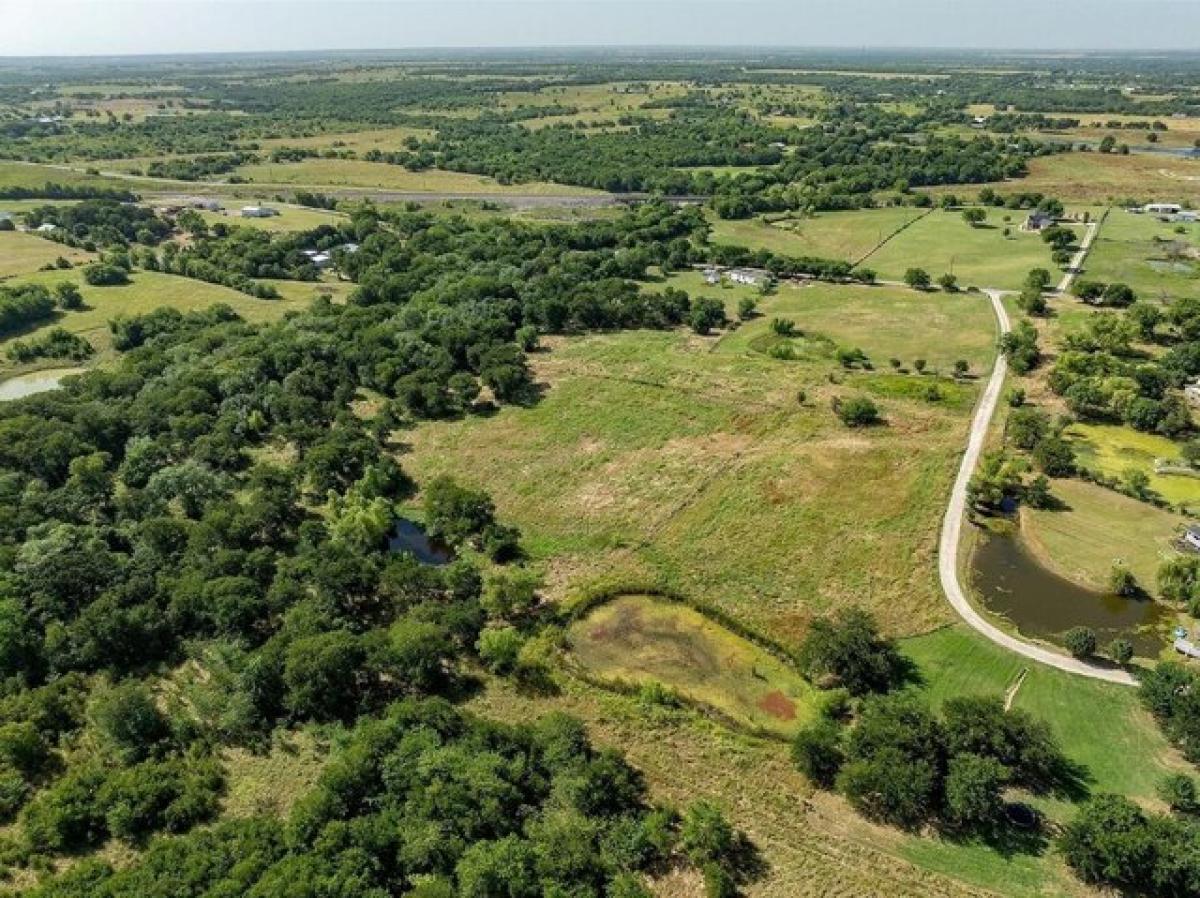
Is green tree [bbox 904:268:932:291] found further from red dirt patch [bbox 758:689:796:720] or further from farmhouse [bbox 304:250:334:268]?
farmhouse [bbox 304:250:334:268]

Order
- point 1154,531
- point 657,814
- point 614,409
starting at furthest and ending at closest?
point 614,409 < point 1154,531 < point 657,814

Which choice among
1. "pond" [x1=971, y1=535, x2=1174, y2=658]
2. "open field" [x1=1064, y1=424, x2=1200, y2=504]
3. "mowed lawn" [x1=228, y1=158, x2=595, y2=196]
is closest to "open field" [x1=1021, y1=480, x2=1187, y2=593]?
"pond" [x1=971, y1=535, x2=1174, y2=658]

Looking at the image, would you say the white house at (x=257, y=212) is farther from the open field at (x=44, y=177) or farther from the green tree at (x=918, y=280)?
the green tree at (x=918, y=280)

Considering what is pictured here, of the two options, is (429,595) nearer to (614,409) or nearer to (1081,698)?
(614,409)

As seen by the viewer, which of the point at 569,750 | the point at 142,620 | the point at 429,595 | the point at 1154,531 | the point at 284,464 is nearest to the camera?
the point at 569,750

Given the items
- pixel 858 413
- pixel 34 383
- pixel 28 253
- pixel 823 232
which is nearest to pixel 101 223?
pixel 28 253

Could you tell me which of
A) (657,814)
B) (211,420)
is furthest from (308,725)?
(211,420)
